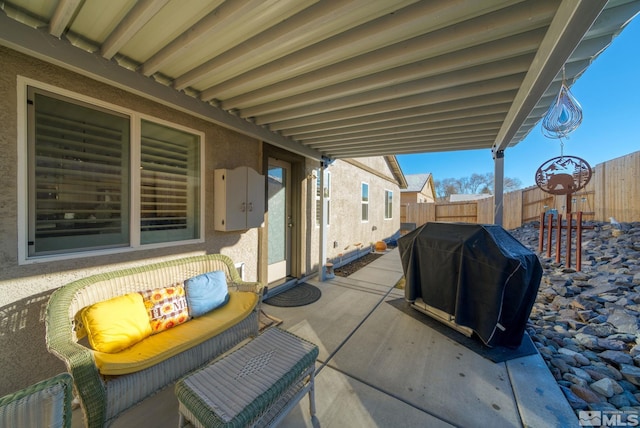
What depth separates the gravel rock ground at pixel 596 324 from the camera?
2018 mm

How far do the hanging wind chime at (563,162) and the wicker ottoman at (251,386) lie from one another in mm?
4496

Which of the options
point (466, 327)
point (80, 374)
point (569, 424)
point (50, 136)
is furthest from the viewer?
point (466, 327)

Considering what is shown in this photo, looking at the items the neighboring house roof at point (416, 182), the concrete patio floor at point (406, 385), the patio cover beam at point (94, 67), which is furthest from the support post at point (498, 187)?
the neighboring house roof at point (416, 182)

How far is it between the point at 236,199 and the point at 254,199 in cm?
32

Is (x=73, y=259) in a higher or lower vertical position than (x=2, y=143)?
lower

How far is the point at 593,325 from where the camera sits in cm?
291

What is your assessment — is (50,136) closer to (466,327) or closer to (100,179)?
(100,179)

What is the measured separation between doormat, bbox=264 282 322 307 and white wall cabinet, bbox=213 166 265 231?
1.40m

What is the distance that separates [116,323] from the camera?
5.88ft

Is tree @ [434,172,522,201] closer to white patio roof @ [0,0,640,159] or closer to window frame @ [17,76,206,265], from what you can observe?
white patio roof @ [0,0,640,159]

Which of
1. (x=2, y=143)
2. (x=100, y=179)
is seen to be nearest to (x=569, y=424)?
(x=100, y=179)

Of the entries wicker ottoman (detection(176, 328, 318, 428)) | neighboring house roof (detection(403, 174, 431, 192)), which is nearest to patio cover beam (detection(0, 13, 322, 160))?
wicker ottoman (detection(176, 328, 318, 428))

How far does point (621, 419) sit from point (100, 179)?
483 cm

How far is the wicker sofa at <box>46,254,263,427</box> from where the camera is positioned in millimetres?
1435
